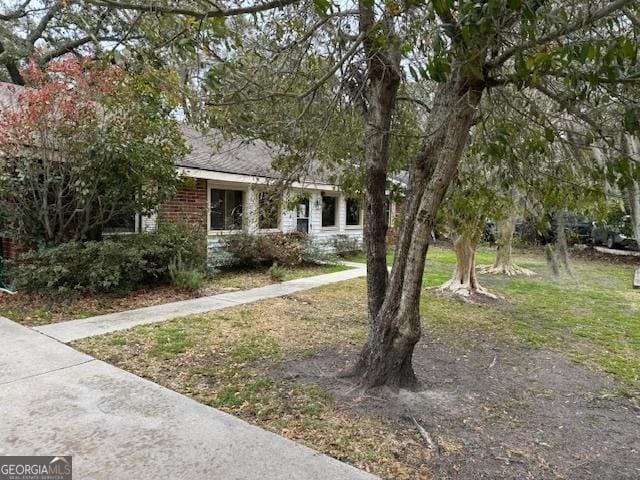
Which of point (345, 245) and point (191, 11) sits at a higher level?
point (191, 11)

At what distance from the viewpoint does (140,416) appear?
3303 millimetres

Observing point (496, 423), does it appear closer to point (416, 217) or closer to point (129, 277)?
point (416, 217)

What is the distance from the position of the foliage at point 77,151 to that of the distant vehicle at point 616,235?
52.6 ft

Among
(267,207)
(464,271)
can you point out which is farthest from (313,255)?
(267,207)

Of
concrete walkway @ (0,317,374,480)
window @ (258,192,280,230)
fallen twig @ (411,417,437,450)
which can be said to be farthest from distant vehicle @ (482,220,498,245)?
concrete walkway @ (0,317,374,480)

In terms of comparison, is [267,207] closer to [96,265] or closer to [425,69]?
[425,69]

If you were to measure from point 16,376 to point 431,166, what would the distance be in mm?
→ 4222

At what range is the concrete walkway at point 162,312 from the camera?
557cm

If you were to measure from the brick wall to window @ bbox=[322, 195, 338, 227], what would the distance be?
18.5ft

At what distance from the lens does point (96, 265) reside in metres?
7.18

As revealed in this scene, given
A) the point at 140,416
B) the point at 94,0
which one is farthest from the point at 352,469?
the point at 94,0

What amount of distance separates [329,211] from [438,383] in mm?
11931

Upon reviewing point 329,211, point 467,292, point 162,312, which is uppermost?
point 329,211

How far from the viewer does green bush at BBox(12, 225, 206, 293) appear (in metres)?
6.88
